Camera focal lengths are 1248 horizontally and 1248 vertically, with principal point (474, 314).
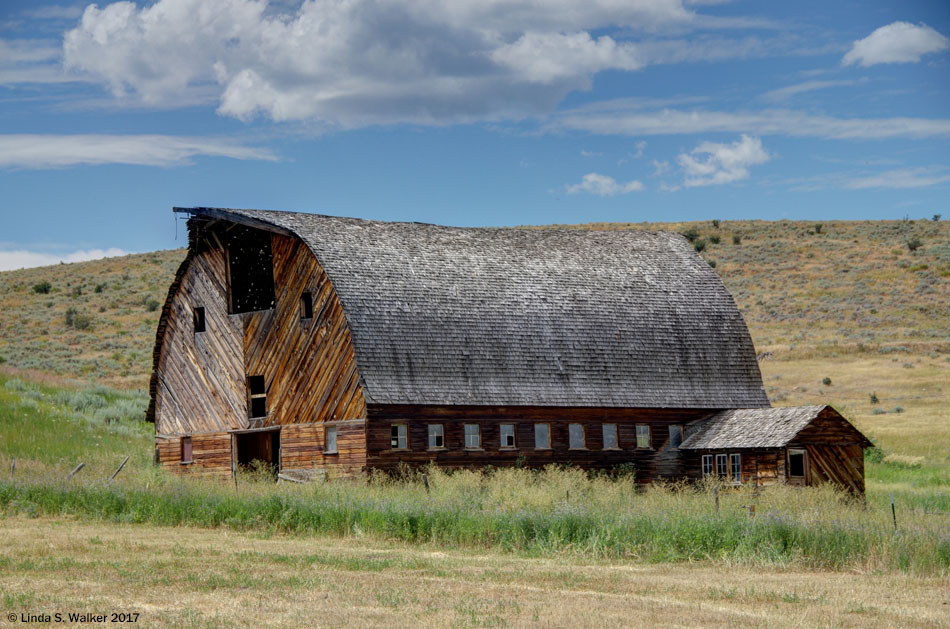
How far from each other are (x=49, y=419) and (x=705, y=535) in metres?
27.6

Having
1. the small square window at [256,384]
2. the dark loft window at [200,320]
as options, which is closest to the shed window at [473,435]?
the small square window at [256,384]

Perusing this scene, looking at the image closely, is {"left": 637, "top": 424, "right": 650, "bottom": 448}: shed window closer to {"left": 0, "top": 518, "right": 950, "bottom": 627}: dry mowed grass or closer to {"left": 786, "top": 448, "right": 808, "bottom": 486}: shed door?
{"left": 786, "top": 448, "right": 808, "bottom": 486}: shed door

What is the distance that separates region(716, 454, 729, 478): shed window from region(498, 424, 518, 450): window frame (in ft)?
18.7

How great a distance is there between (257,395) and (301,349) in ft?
7.72

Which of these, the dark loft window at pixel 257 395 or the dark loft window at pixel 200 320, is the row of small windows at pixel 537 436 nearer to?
the dark loft window at pixel 257 395

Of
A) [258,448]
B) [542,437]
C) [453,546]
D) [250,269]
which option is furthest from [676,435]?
[453,546]

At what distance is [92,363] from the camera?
67.8m

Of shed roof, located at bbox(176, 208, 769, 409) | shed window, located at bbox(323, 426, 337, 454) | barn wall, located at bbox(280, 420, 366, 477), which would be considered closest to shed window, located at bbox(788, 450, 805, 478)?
shed roof, located at bbox(176, 208, 769, 409)

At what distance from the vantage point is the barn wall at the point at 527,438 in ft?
107

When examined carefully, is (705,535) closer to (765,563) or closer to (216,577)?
(765,563)

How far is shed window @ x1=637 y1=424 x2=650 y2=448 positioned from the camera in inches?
1435

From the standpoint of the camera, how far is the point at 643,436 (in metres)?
36.5

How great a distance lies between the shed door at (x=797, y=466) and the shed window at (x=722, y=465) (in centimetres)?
233

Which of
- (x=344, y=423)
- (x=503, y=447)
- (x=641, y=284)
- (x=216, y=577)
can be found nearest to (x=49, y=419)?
(x=344, y=423)
